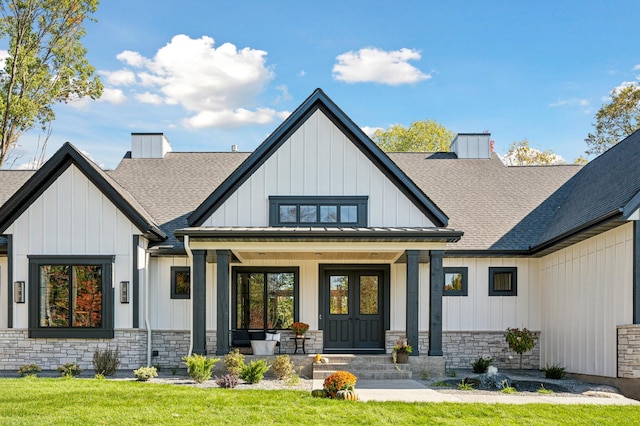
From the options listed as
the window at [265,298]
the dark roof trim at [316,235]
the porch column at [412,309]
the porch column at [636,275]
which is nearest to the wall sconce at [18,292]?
the dark roof trim at [316,235]

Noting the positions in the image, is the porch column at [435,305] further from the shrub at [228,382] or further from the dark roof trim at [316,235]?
the shrub at [228,382]

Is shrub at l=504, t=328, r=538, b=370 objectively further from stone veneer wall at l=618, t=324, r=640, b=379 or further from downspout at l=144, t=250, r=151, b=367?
downspout at l=144, t=250, r=151, b=367

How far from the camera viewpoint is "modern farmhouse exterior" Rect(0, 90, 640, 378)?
588 inches

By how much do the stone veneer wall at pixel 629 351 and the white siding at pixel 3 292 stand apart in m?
14.0

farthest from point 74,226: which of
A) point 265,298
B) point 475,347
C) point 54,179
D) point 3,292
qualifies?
point 475,347

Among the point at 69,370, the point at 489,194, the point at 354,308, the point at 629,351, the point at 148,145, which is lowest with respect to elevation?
the point at 69,370

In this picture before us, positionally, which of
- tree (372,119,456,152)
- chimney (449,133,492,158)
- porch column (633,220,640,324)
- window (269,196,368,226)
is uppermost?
tree (372,119,456,152)

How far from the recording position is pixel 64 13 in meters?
25.0

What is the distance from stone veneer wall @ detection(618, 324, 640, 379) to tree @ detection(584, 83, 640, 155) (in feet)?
67.7

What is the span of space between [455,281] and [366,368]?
13.8ft

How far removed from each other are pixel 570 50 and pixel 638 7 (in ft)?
7.51

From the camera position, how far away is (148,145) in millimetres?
21969

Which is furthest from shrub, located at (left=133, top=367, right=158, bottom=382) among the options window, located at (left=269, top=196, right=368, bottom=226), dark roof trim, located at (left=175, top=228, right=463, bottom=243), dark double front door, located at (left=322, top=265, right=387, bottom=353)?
dark double front door, located at (left=322, top=265, right=387, bottom=353)

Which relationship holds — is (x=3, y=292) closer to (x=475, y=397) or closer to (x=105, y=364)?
(x=105, y=364)
